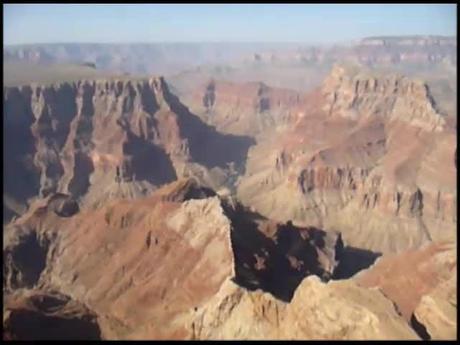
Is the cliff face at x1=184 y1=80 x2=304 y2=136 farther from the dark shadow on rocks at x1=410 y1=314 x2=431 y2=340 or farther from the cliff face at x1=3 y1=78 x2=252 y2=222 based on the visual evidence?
the dark shadow on rocks at x1=410 y1=314 x2=431 y2=340

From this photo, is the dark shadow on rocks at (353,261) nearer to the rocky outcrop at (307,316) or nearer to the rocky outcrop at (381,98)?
the rocky outcrop at (381,98)

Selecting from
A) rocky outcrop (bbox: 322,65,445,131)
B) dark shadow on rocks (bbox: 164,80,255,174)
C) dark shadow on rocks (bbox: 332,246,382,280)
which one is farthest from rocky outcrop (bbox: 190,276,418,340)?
→ dark shadow on rocks (bbox: 164,80,255,174)

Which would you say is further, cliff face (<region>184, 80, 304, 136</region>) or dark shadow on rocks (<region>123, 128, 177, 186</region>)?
cliff face (<region>184, 80, 304, 136</region>)

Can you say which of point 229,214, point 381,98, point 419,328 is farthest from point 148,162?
point 419,328

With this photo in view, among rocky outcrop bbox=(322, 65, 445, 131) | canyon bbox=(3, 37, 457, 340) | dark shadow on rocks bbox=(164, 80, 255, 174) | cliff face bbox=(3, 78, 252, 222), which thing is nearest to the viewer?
canyon bbox=(3, 37, 457, 340)

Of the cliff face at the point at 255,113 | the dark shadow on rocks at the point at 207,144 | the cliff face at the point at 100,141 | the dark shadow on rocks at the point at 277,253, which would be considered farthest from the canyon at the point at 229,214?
the cliff face at the point at 255,113

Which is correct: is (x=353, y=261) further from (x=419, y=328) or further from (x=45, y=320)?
(x=45, y=320)
